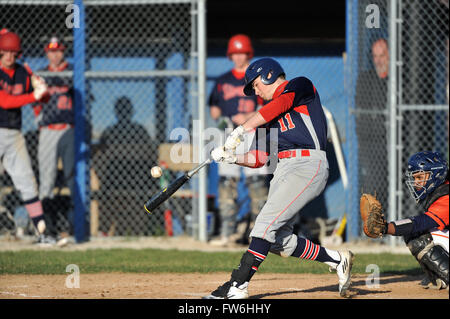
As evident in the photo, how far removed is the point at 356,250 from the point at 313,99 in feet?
11.0

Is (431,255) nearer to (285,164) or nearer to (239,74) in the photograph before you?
(285,164)

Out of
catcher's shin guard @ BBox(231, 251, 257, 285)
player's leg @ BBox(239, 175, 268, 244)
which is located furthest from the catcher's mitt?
player's leg @ BBox(239, 175, 268, 244)

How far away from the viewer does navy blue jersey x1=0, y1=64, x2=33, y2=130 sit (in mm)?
8039

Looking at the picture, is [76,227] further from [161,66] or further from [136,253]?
[161,66]

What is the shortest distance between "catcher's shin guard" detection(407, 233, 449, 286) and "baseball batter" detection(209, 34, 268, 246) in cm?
298

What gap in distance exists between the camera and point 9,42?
8.02 m

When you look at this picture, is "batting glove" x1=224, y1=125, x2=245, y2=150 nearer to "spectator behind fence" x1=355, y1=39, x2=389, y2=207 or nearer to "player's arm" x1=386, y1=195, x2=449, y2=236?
"player's arm" x1=386, y1=195, x2=449, y2=236

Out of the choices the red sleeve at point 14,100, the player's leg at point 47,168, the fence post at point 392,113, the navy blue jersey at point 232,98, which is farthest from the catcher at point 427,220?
the player's leg at point 47,168

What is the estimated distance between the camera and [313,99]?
5.15m

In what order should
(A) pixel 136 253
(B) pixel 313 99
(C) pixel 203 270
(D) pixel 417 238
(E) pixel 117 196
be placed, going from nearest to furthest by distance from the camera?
(B) pixel 313 99 < (D) pixel 417 238 < (C) pixel 203 270 < (A) pixel 136 253 < (E) pixel 117 196

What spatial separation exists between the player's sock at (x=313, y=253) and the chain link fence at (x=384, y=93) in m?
3.19

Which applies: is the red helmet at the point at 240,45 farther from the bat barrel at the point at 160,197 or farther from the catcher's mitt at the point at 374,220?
the catcher's mitt at the point at 374,220

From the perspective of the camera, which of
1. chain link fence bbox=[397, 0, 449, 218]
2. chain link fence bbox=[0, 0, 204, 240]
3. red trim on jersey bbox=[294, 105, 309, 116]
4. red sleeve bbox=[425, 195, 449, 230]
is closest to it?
red trim on jersey bbox=[294, 105, 309, 116]

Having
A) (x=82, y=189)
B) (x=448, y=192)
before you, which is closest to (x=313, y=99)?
(x=448, y=192)
